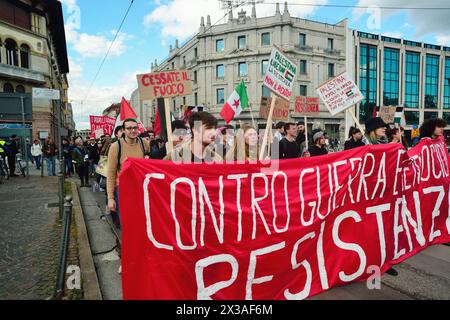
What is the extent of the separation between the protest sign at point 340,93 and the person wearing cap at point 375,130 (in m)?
0.98

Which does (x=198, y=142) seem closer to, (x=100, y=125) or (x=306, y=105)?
(x=306, y=105)

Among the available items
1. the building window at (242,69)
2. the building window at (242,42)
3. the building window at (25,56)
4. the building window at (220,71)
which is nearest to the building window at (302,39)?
the building window at (242,42)

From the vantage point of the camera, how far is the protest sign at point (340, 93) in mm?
6457

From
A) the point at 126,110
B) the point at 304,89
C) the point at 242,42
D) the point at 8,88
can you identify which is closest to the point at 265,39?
the point at 242,42

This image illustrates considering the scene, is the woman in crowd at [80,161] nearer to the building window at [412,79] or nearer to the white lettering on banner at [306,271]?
Answer: the white lettering on banner at [306,271]

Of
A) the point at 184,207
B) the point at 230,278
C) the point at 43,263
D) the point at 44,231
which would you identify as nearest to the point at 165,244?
the point at 184,207

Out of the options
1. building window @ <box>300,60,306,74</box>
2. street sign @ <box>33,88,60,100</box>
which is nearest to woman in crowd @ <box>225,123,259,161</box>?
street sign @ <box>33,88,60,100</box>

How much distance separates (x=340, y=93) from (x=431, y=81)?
176ft

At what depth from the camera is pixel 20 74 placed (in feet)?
82.9

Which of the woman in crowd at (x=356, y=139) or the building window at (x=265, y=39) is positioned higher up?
the building window at (x=265, y=39)

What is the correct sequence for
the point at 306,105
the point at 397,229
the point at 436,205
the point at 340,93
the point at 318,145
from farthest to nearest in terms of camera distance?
the point at 306,105 < the point at 340,93 < the point at 318,145 < the point at 436,205 < the point at 397,229
